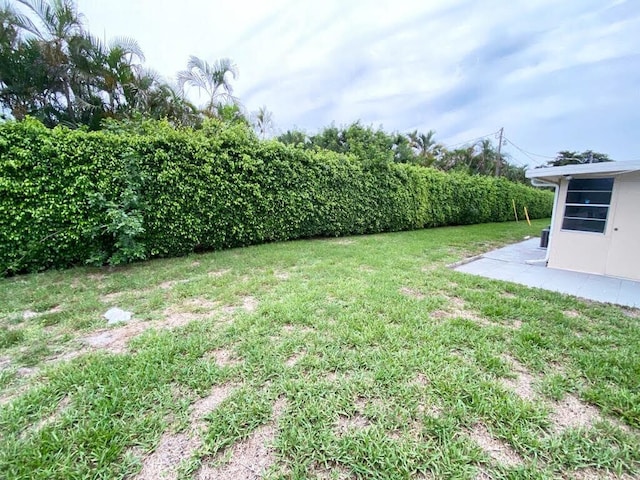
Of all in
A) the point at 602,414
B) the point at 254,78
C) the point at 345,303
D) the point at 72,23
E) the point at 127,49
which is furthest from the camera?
the point at 254,78

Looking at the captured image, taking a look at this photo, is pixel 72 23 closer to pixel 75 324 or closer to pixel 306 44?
pixel 306 44

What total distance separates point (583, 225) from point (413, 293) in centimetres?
426

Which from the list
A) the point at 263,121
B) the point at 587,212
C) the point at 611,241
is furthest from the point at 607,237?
the point at 263,121

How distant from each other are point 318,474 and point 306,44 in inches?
445

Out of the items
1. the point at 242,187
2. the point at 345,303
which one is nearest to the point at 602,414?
the point at 345,303

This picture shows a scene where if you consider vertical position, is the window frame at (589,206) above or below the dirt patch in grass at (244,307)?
above

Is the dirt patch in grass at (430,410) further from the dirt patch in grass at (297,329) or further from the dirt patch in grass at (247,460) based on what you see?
the dirt patch in grass at (297,329)

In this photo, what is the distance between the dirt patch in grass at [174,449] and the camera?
132 centimetres

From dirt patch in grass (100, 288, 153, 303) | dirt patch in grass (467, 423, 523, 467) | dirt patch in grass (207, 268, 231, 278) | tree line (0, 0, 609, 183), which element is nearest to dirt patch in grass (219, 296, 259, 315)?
dirt patch in grass (207, 268, 231, 278)

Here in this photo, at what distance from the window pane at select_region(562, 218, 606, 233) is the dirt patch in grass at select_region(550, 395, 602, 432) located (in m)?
4.91

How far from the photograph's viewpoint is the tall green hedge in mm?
4246


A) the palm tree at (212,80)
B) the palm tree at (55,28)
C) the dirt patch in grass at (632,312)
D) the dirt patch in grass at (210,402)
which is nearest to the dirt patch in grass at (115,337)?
the dirt patch in grass at (210,402)

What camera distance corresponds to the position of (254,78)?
40.1 feet

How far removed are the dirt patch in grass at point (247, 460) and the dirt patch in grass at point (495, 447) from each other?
118 cm
